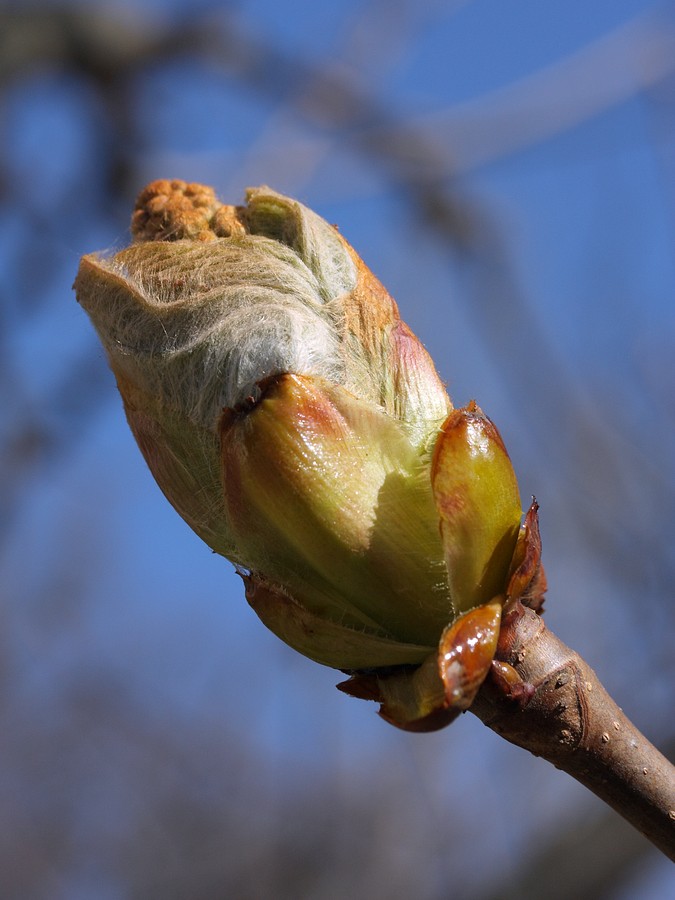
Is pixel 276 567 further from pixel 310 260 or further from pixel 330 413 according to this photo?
pixel 310 260

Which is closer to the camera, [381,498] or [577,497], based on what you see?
[381,498]

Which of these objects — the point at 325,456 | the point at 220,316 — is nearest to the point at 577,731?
the point at 325,456

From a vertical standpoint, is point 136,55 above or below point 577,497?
above

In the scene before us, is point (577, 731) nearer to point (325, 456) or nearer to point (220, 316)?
point (325, 456)

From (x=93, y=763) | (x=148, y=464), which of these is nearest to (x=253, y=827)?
(x=93, y=763)

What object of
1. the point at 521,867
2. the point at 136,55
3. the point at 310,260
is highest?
the point at 136,55

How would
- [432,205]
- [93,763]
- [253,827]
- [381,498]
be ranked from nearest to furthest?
1. [381,498]
2. [432,205]
3. [253,827]
4. [93,763]

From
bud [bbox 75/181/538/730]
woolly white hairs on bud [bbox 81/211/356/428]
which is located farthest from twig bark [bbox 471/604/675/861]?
woolly white hairs on bud [bbox 81/211/356/428]

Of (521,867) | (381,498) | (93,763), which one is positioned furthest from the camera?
(93,763)
